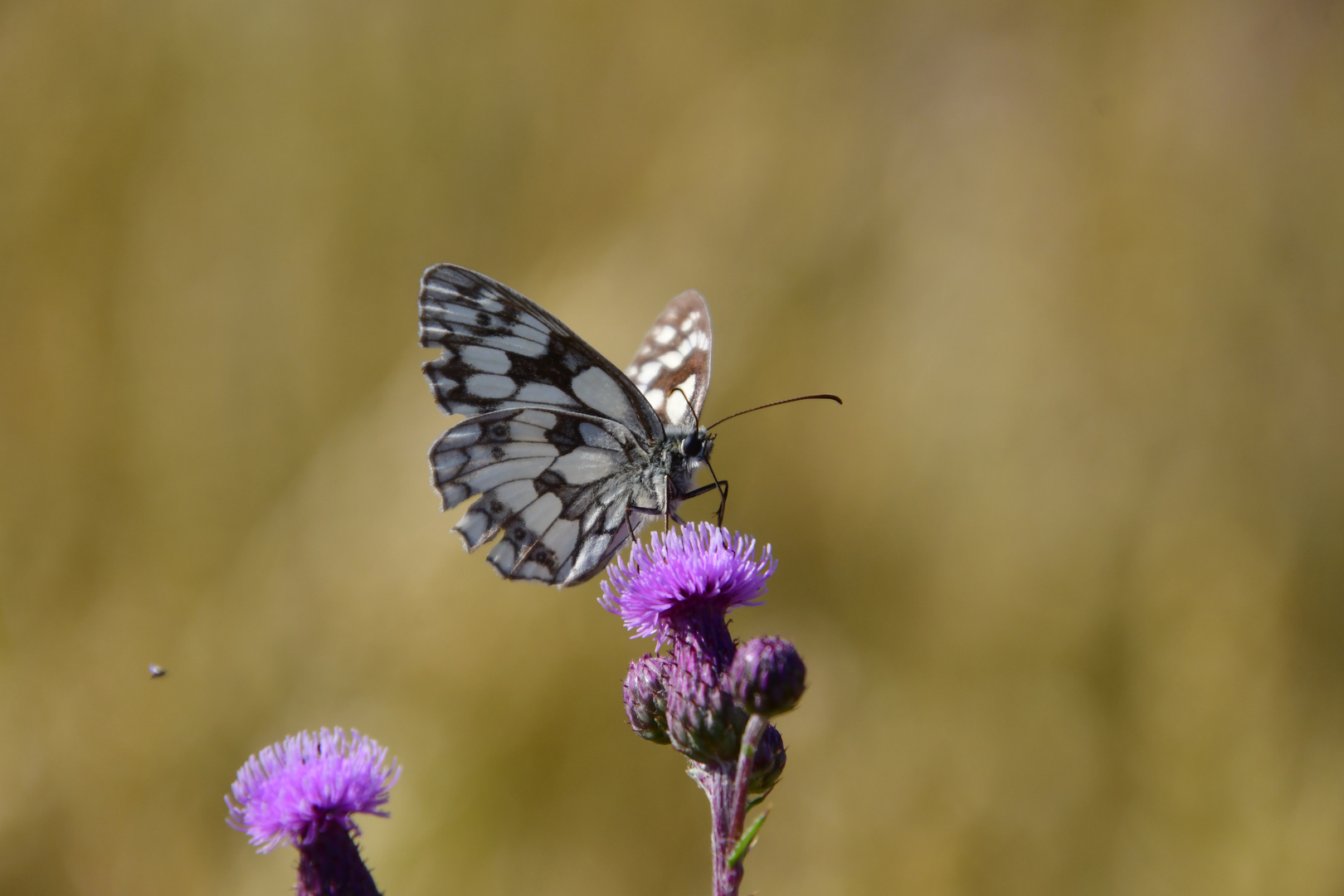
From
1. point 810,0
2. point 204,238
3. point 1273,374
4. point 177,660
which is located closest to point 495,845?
point 177,660

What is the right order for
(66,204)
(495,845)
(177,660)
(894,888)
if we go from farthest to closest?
(66,204) < (177,660) < (495,845) < (894,888)

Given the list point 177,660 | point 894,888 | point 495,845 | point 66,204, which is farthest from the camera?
point 66,204

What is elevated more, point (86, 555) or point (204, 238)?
point (204, 238)

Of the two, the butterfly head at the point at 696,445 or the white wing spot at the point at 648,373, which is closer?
the butterfly head at the point at 696,445

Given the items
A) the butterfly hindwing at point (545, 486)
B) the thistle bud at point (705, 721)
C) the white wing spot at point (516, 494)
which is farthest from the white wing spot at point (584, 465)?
the thistle bud at point (705, 721)

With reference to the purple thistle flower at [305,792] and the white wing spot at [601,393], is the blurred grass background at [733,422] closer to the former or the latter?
the white wing spot at [601,393]

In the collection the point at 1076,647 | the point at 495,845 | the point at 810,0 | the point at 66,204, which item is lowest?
the point at 495,845

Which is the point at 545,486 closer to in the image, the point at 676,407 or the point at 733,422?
the point at 676,407

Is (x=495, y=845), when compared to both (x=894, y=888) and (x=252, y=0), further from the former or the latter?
(x=252, y=0)
